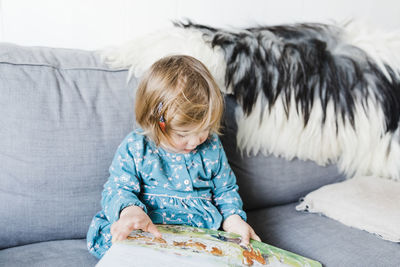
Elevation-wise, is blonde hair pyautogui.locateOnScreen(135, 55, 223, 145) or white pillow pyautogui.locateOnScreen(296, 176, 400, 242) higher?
blonde hair pyautogui.locateOnScreen(135, 55, 223, 145)

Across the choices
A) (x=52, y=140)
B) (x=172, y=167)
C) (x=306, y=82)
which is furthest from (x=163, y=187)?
(x=306, y=82)

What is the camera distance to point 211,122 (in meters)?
0.81

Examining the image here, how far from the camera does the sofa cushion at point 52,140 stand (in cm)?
89

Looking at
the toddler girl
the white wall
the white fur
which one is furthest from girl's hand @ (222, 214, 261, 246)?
the white wall

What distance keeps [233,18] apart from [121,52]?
511 mm

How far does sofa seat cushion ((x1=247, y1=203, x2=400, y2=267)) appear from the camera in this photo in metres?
0.88

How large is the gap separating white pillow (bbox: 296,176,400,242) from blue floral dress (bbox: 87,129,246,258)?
0.30m

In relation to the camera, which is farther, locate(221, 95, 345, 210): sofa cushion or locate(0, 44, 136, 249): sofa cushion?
locate(221, 95, 345, 210): sofa cushion

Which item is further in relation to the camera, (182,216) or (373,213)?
(373,213)

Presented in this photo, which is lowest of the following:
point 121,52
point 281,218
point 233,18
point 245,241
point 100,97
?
point 281,218

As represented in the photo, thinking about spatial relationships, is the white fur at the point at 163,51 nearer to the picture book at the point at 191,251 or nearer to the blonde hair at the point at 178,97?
the blonde hair at the point at 178,97

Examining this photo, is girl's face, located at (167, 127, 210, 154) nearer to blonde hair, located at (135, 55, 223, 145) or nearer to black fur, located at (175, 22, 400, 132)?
blonde hair, located at (135, 55, 223, 145)

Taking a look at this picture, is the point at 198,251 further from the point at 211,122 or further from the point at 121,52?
the point at 121,52

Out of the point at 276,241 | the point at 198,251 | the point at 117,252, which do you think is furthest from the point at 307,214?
the point at 117,252
